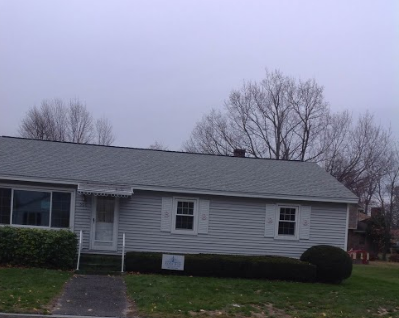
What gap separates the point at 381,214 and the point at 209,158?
27.4 metres

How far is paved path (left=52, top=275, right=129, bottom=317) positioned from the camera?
466 inches

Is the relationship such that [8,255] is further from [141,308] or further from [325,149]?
[325,149]

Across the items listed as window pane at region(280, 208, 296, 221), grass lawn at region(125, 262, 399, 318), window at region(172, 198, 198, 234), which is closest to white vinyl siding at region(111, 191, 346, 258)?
window at region(172, 198, 198, 234)

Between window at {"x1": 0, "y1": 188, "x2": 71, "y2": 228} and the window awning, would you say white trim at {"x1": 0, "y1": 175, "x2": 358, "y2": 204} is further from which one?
window at {"x1": 0, "y1": 188, "x2": 71, "y2": 228}

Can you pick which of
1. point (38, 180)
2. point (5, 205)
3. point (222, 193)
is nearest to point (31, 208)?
point (5, 205)

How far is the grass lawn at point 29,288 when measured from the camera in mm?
11703

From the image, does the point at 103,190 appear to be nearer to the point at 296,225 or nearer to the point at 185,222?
the point at 185,222

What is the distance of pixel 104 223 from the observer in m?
20.3

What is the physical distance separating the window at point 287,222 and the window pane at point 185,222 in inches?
125

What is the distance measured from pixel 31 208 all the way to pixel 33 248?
241 centimetres

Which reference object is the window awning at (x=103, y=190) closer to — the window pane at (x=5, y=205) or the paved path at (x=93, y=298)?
the window pane at (x=5, y=205)

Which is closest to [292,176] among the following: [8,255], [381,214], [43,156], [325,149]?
[43,156]

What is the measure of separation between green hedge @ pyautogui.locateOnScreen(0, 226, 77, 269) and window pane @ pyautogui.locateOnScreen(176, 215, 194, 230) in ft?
13.8

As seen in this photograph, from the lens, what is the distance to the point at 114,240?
20.2 m
